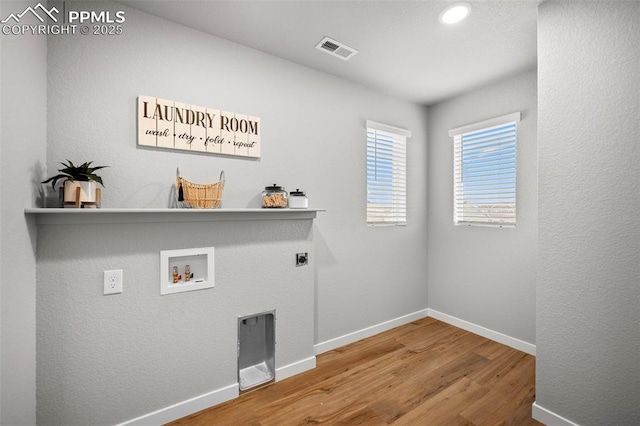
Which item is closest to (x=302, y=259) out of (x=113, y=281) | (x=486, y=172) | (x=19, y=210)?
(x=113, y=281)

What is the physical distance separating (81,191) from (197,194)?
1.90 feet

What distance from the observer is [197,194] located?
A: 1.85m

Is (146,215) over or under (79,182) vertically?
under

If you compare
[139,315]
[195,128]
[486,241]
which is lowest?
[139,315]

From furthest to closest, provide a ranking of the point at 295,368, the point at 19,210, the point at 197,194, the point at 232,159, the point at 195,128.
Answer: the point at 295,368, the point at 232,159, the point at 195,128, the point at 197,194, the point at 19,210

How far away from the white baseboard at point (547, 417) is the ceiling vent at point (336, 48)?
111 inches

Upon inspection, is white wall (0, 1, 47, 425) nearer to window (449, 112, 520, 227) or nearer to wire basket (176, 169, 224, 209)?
wire basket (176, 169, 224, 209)

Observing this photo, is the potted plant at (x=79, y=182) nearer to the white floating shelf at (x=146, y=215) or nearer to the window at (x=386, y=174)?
the white floating shelf at (x=146, y=215)

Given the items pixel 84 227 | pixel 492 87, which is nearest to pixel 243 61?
pixel 84 227

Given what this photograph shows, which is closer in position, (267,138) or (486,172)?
(267,138)

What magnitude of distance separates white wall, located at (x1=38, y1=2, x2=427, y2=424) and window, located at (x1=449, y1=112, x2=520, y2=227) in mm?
441

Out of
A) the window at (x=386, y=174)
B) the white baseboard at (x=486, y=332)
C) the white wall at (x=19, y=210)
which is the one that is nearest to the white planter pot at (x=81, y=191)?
the white wall at (x=19, y=210)

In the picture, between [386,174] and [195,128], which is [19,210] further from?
[386,174]

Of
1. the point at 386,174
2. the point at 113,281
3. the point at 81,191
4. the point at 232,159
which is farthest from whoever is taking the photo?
the point at 386,174
